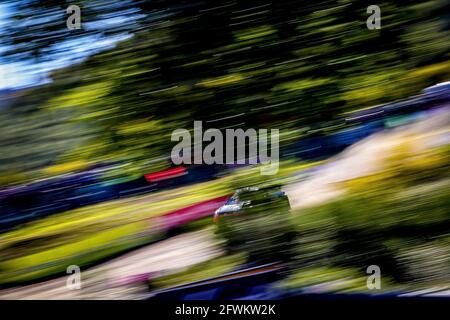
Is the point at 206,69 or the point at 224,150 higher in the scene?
the point at 206,69

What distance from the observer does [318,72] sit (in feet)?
9.78

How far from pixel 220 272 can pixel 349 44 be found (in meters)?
1.46

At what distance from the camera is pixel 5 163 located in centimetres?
329

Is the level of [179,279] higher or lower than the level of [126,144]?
lower

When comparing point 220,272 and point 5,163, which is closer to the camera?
point 220,272
